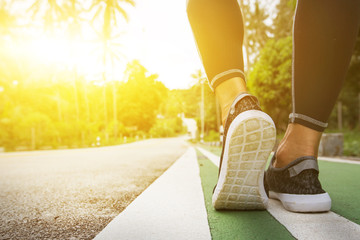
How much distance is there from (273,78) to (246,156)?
52.8 ft

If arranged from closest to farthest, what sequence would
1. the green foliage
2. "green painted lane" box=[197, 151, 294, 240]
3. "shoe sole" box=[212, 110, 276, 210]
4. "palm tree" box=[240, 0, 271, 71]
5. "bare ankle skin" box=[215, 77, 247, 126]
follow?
"green painted lane" box=[197, 151, 294, 240] < "shoe sole" box=[212, 110, 276, 210] < "bare ankle skin" box=[215, 77, 247, 126] < the green foliage < "palm tree" box=[240, 0, 271, 71]

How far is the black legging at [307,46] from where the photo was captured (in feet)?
4.02

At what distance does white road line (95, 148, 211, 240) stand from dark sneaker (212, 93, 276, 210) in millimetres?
149

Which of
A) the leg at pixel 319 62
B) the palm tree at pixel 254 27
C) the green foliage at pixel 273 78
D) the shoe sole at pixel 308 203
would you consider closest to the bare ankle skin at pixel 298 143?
the leg at pixel 319 62

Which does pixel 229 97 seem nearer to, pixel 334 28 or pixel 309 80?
pixel 309 80

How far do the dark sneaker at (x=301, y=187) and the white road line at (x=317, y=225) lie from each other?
32 millimetres

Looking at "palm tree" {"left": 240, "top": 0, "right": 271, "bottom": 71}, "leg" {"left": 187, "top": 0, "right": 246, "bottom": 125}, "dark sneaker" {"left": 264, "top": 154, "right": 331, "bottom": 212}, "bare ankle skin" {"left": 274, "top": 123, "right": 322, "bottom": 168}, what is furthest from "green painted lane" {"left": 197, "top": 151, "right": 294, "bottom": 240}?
"palm tree" {"left": 240, "top": 0, "right": 271, "bottom": 71}

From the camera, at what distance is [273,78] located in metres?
Result: 16.2

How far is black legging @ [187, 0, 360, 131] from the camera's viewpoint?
4.02 feet

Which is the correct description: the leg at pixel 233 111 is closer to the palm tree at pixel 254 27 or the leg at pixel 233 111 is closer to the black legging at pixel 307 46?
the black legging at pixel 307 46

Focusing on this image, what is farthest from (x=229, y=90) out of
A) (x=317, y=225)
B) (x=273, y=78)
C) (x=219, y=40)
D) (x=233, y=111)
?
(x=273, y=78)

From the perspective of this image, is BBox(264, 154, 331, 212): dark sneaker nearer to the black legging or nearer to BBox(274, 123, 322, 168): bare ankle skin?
BBox(274, 123, 322, 168): bare ankle skin

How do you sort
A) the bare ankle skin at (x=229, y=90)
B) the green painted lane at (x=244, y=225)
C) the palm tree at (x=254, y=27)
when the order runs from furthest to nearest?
the palm tree at (x=254, y=27) < the bare ankle skin at (x=229, y=90) < the green painted lane at (x=244, y=225)

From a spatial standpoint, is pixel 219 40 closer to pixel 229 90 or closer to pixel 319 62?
pixel 229 90
